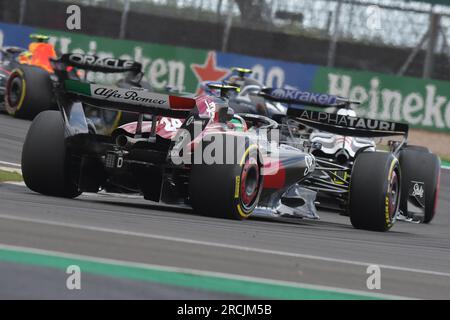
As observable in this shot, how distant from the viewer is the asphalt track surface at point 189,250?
18.5 feet

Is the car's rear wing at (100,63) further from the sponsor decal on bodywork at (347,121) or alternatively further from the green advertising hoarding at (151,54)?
the green advertising hoarding at (151,54)

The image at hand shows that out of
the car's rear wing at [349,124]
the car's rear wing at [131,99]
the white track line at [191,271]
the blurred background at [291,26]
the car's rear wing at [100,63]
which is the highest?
the blurred background at [291,26]

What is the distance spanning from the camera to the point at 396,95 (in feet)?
78.8

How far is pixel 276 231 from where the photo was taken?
31.2 ft

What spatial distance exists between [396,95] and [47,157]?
14811 millimetres

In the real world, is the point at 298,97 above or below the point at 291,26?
below

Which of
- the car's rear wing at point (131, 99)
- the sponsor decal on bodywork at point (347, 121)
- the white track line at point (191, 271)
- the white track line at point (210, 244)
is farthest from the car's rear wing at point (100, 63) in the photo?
the white track line at point (191, 271)

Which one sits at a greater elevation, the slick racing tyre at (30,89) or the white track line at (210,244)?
the slick racing tyre at (30,89)

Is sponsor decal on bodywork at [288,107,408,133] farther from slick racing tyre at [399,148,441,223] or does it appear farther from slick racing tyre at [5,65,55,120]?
slick racing tyre at [5,65,55,120]

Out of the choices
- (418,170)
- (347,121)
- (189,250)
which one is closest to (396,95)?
(418,170)

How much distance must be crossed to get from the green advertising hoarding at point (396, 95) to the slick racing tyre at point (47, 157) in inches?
562

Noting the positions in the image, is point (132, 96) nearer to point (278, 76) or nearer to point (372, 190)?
point (372, 190)

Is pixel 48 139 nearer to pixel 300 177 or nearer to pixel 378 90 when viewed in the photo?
pixel 300 177
